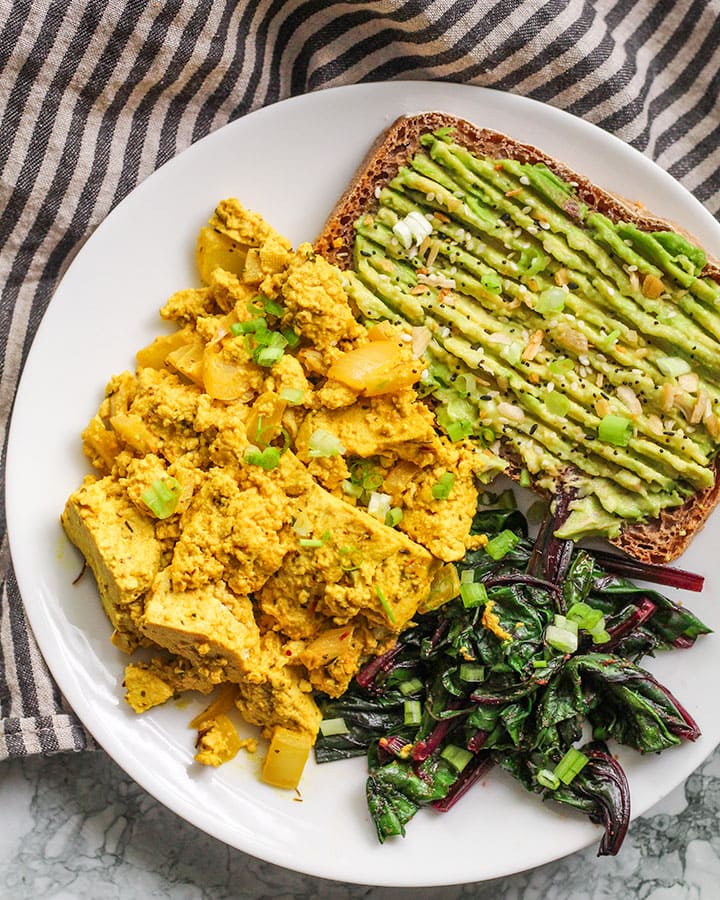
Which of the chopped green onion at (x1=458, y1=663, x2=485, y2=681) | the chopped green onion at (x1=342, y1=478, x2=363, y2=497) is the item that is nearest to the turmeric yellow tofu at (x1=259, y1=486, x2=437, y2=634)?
the chopped green onion at (x1=342, y1=478, x2=363, y2=497)

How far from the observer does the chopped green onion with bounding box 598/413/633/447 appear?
324 cm

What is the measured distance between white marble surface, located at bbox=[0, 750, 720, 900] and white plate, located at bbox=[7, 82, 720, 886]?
0.40 meters

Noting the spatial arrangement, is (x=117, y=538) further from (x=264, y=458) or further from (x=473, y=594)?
(x=473, y=594)

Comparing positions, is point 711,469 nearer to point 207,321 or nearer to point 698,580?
point 698,580

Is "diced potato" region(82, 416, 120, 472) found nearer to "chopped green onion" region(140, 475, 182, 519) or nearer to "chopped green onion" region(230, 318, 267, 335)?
"chopped green onion" region(140, 475, 182, 519)

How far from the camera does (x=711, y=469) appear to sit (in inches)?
133

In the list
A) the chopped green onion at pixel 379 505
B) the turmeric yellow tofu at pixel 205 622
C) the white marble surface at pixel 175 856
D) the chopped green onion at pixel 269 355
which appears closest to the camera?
the turmeric yellow tofu at pixel 205 622

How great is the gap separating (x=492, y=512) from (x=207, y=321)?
1.26 meters

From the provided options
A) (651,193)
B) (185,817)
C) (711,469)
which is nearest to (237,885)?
(185,817)

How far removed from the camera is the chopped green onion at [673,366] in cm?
326

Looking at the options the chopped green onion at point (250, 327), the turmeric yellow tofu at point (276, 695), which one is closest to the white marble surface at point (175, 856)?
the turmeric yellow tofu at point (276, 695)

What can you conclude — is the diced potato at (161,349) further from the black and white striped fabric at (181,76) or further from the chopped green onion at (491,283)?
the chopped green onion at (491,283)

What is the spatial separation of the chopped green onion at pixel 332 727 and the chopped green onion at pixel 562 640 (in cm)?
81

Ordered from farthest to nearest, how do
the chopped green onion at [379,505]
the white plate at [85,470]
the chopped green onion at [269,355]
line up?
the white plate at [85,470] → the chopped green onion at [379,505] → the chopped green onion at [269,355]
